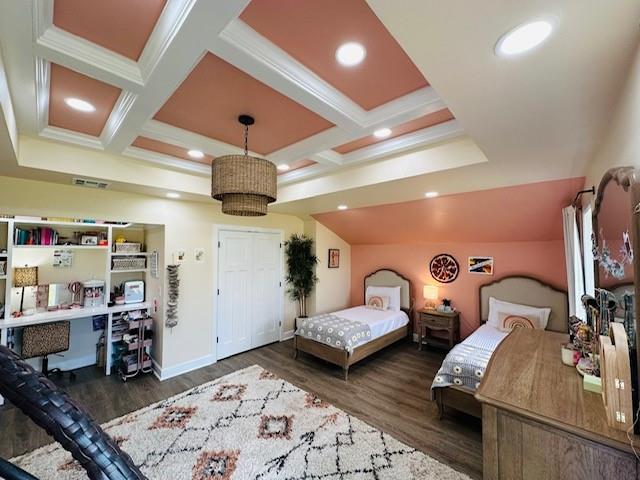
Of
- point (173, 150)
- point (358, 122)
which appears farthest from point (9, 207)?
point (358, 122)

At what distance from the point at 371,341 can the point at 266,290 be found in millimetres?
1945

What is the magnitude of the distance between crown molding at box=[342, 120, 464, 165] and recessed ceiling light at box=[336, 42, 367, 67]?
1040 millimetres

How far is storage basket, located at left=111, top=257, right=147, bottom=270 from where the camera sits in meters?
4.00

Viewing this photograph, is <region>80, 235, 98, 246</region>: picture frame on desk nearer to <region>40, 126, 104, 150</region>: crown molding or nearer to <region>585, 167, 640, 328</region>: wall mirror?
<region>40, 126, 104, 150</region>: crown molding

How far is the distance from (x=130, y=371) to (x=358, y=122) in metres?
4.01

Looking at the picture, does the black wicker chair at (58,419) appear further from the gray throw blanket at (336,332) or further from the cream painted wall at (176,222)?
the cream painted wall at (176,222)

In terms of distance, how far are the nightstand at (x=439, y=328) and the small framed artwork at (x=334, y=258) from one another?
180cm

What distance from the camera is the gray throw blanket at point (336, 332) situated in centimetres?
364

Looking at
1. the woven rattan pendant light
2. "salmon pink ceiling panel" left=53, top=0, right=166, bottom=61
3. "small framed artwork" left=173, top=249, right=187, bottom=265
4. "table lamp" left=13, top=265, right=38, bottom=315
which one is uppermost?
"salmon pink ceiling panel" left=53, top=0, right=166, bottom=61

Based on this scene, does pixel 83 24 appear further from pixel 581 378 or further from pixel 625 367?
pixel 581 378

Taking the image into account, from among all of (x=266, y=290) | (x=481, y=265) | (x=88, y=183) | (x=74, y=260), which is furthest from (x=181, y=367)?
(x=481, y=265)

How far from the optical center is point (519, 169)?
8.00 ft

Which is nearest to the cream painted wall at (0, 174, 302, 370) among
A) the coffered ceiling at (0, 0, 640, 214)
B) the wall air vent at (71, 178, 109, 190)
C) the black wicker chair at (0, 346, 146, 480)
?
the wall air vent at (71, 178, 109, 190)

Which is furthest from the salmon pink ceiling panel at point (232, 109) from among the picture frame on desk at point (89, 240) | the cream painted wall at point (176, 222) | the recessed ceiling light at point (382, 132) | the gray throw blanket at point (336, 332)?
the picture frame on desk at point (89, 240)
